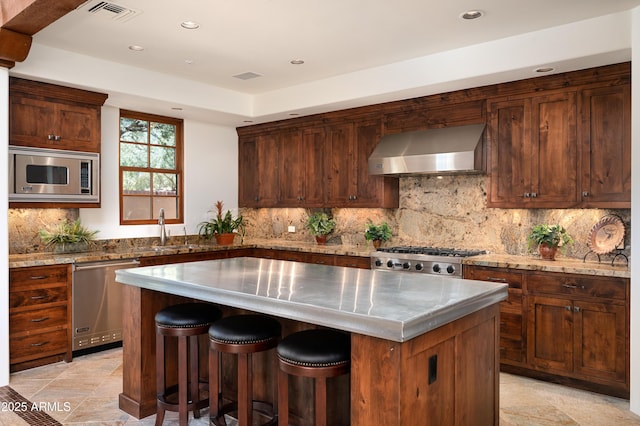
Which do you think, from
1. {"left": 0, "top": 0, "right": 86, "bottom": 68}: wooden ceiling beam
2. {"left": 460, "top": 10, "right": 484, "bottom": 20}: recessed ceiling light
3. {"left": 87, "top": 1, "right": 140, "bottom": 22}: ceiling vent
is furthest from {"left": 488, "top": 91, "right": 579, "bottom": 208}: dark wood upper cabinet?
{"left": 0, "top": 0, "right": 86, "bottom": 68}: wooden ceiling beam

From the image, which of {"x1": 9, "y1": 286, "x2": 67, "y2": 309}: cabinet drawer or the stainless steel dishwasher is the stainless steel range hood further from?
{"x1": 9, "y1": 286, "x2": 67, "y2": 309}: cabinet drawer

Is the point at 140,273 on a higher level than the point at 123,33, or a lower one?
lower

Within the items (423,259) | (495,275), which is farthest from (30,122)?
(495,275)

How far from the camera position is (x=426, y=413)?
2.08 meters

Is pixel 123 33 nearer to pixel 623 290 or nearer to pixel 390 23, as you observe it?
pixel 390 23

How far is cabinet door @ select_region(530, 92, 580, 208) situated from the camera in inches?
160

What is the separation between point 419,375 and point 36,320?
368 cm

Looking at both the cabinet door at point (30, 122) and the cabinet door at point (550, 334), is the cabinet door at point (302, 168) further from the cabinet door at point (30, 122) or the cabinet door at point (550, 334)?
the cabinet door at point (550, 334)

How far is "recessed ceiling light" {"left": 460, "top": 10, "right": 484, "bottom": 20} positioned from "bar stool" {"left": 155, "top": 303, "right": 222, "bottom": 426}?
2746 mm

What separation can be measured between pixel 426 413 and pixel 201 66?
4.07 m

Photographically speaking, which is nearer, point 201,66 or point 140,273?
point 140,273

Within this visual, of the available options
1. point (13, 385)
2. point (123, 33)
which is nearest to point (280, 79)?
point (123, 33)

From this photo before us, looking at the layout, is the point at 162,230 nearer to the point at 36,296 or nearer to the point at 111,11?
the point at 36,296

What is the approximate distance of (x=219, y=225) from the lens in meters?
6.38
